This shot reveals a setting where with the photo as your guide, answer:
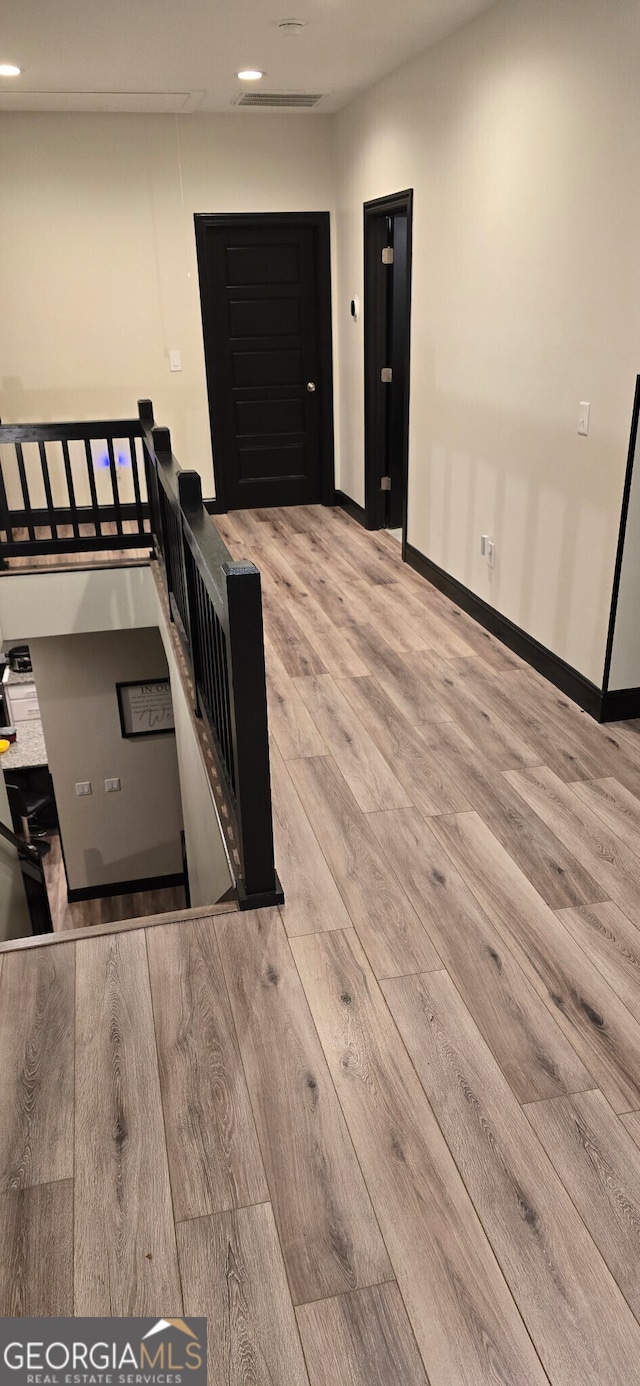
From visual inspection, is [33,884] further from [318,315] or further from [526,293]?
[526,293]

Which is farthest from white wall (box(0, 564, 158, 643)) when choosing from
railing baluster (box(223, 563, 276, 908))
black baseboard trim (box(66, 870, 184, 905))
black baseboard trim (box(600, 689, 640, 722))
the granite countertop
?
the granite countertop

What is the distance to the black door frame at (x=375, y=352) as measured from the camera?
5.39m

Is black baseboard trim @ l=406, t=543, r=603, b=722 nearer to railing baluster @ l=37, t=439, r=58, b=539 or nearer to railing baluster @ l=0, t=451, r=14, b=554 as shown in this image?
railing baluster @ l=37, t=439, r=58, b=539

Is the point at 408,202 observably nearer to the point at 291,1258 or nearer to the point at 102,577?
the point at 102,577

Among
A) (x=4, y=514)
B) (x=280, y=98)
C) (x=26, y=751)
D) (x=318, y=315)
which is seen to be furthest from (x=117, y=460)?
(x=26, y=751)

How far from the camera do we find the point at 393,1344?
154 cm

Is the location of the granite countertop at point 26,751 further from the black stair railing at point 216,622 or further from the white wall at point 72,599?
the black stair railing at point 216,622

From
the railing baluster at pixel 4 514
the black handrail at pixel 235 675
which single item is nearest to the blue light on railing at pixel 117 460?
the railing baluster at pixel 4 514

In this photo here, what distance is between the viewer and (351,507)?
682 cm

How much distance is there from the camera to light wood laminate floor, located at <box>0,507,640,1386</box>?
159cm

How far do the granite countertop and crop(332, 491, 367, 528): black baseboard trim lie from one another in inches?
206

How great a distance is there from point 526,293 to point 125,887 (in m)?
6.32

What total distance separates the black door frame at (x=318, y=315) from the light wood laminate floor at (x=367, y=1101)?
13.9 feet

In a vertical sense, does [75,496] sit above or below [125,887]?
above
